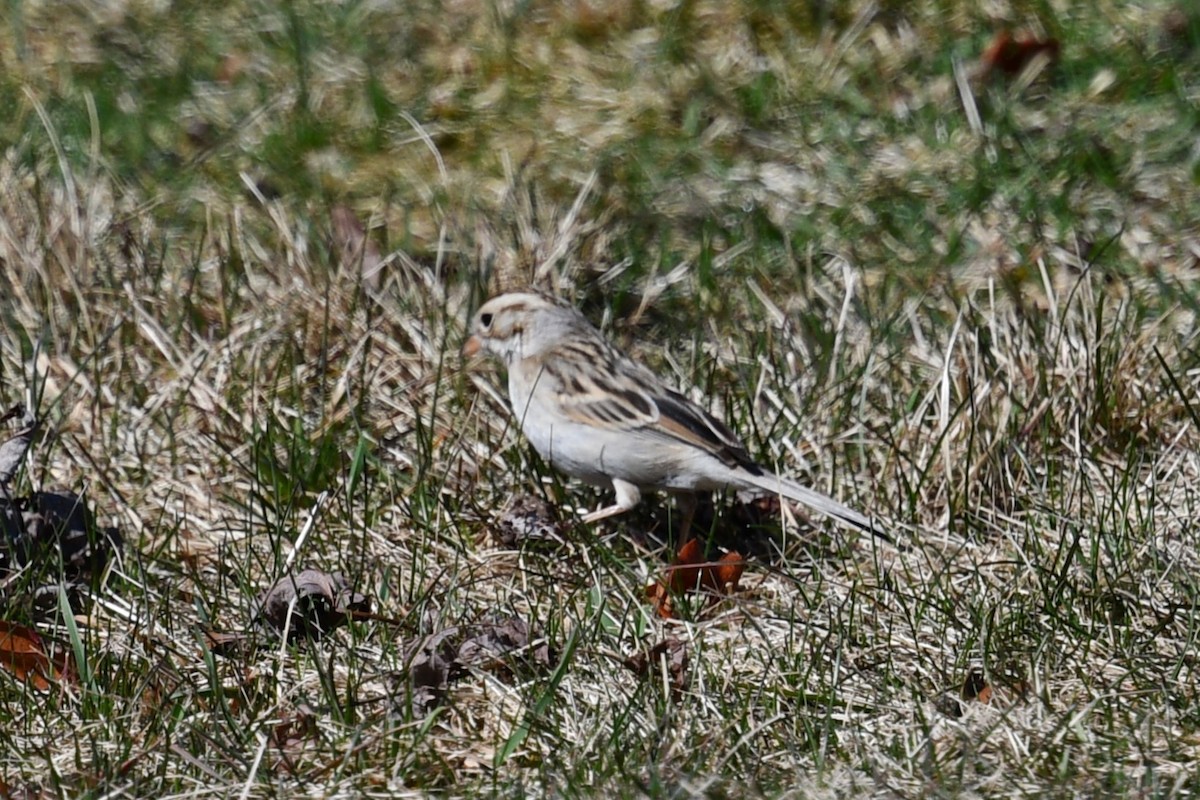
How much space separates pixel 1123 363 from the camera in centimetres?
552

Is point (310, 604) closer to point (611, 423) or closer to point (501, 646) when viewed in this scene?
point (501, 646)

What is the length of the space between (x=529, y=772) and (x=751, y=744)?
1.64 feet

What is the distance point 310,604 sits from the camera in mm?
4523

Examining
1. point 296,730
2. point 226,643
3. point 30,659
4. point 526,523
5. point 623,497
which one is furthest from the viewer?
point 623,497

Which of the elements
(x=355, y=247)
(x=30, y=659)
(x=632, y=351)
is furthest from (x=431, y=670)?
(x=355, y=247)

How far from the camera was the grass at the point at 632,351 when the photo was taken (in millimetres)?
3965

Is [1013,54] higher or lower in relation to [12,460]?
higher

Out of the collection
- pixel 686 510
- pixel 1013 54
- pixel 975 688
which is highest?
pixel 1013 54

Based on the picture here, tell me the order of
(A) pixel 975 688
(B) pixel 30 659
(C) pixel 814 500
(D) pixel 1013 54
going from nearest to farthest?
1. (A) pixel 975 688
2. (B) pixel 30 659
3. (C) pixel 814 500
4. (D) pixel 1013 54

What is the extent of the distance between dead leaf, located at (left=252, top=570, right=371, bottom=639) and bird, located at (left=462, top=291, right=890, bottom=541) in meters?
1.05

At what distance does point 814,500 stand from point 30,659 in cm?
226

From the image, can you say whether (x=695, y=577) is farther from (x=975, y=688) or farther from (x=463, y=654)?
(x=975, y=688)

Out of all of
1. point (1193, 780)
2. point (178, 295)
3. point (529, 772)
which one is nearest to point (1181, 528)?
point (1193, 780)

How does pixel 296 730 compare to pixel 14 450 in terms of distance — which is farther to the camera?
pixel 14 450
